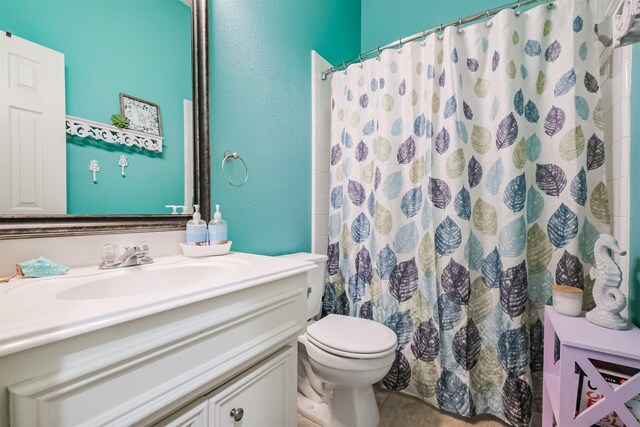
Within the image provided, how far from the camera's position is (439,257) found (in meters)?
1.38

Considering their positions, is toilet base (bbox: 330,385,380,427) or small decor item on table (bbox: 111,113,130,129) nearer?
small decor item on table (bbox: 111,113,130,129)

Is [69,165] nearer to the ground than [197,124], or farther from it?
nearer to the ground

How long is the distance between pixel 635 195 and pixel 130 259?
5.45 feet

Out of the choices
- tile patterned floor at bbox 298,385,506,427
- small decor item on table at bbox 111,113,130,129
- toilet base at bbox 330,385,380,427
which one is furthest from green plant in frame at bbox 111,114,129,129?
tile patterned floor at bbox 298,385,506,427

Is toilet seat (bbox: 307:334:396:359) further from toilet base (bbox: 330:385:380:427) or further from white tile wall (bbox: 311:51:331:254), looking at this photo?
white tile wall (bbox: 311:51:331:254)

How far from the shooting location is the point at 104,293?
0.71m

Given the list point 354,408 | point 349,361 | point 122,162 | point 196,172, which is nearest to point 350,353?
point 349,361

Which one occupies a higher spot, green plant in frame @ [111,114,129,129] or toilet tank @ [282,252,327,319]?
green plant in frame @ [111,114,129,129]

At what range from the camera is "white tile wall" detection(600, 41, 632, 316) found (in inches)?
39.9

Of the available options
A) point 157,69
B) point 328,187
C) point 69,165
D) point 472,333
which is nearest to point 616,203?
point 472,333

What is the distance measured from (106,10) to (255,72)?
0.59m

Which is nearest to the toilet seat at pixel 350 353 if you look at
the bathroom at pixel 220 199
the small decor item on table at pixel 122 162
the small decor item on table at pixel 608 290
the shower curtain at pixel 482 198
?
the bathroom at pixel 220 199

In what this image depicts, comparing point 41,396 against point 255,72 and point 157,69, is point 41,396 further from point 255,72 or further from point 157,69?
point 255,72

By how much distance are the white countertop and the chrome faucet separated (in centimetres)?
3
